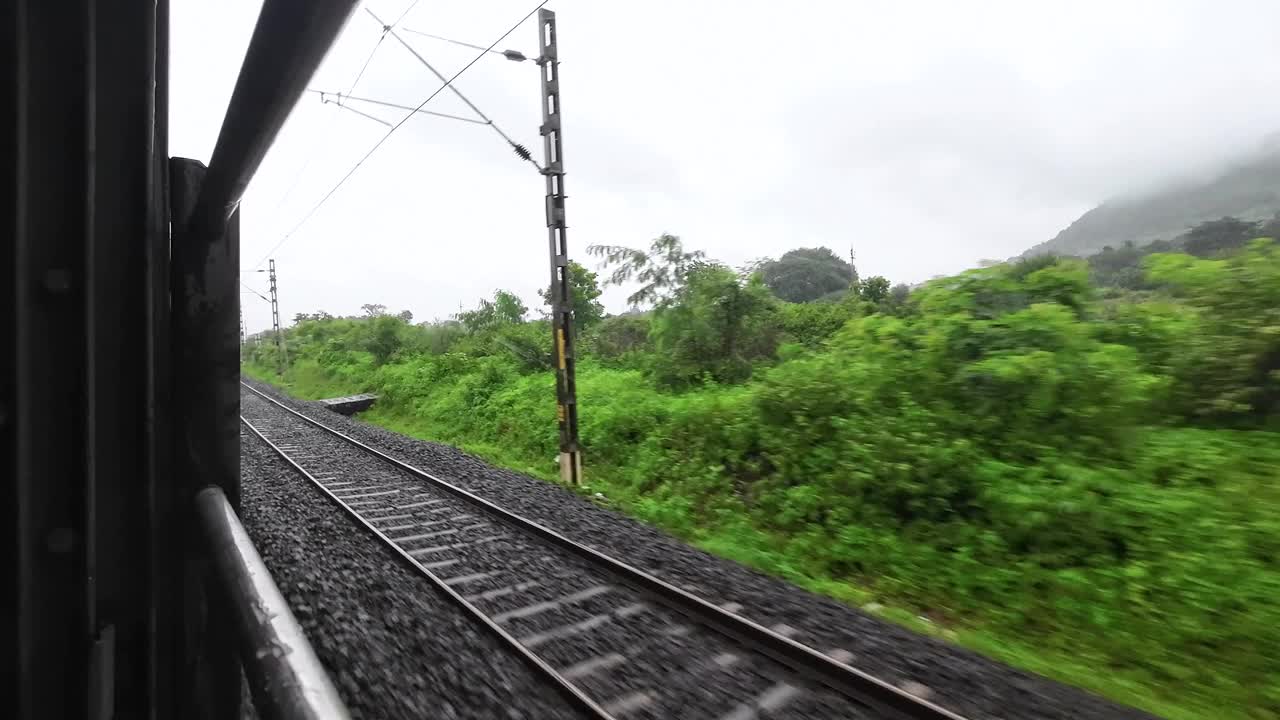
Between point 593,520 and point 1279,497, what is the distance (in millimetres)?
6245

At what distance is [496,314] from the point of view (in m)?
28.2

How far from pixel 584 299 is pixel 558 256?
15.0 meters

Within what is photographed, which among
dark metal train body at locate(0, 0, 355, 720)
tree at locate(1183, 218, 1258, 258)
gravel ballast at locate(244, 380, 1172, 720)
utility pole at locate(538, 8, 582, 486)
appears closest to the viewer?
dark metal train body at locate(0, 0, 355, 720)

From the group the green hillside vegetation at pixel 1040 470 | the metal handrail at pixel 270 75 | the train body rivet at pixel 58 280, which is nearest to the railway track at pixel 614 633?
the green hillside vegetation at pixel 1040 470

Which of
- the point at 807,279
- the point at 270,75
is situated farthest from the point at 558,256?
the point at 807,279

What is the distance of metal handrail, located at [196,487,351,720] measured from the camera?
0.59 metres

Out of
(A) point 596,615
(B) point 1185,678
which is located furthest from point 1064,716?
(A) point 596,615

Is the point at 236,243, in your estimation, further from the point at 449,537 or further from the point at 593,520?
the point at 593,520

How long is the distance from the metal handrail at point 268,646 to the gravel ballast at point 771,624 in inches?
133

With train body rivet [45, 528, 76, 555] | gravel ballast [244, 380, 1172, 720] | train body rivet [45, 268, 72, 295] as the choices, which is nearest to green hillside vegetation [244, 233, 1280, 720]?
gravel ballast [244, 380, 1172, 720]

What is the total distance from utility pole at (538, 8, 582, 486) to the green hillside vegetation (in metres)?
0.90

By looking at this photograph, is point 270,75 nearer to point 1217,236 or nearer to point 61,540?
point 61,540

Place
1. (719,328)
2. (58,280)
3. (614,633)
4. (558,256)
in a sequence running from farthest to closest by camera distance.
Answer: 1. (719,328)
2. (558,256)
3. (614,633)
4. (58,280)

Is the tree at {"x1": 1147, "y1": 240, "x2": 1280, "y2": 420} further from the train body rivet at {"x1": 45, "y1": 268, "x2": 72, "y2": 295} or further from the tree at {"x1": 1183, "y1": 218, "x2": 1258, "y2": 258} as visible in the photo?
the train body rivet at {"x1": 45, "y1": 268, "x2": 72, "y2": 295}
